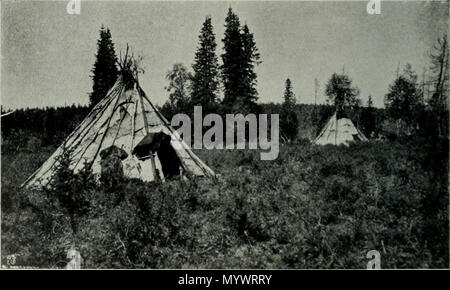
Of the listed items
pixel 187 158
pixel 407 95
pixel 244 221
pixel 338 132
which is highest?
pixel 407 95

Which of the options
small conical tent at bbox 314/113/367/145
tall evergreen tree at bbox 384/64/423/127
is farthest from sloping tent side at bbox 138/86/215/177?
A: small conical tent at bbox 314/113/367/145

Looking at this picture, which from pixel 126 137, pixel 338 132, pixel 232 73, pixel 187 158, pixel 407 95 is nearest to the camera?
pixel 126 137

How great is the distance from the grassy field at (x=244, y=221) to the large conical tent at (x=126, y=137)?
0.70 m

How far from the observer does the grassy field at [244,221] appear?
5848 millimetres

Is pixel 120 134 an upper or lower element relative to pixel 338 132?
lower

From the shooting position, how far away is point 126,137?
973 cm

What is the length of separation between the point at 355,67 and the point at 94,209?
8.32 metres

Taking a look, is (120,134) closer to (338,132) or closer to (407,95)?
(407,95)

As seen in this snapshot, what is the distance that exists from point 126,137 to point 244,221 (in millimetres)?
5103

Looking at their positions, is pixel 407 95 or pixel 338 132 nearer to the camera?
pixel 407 95

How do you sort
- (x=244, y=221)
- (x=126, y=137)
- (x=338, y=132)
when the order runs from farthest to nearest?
(x=338, y=132) < (x=126, y=137) < (x=244, y=221)

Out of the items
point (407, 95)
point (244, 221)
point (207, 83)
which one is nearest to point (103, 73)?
point (207, 83)
